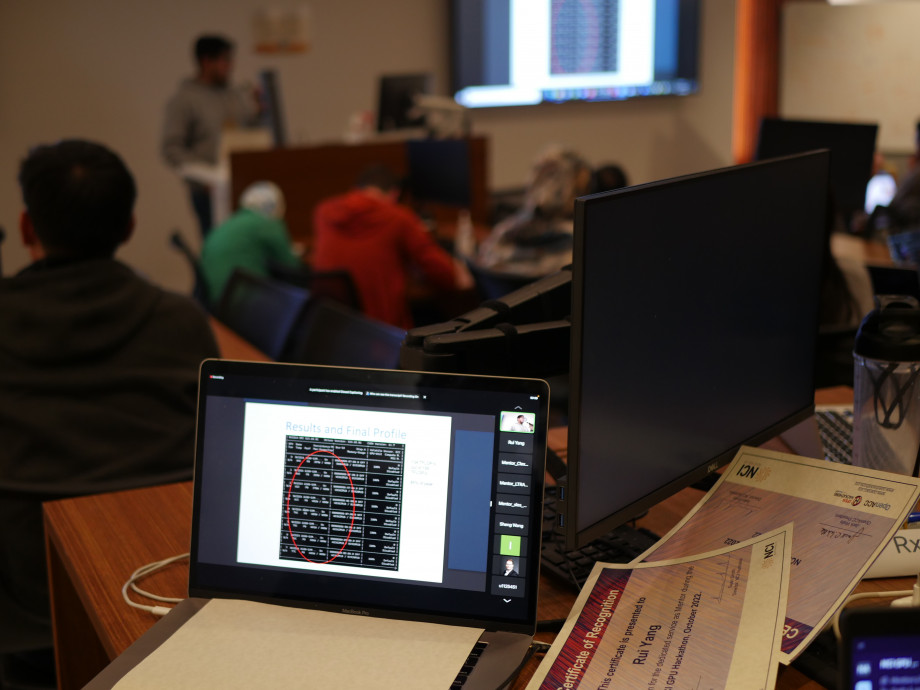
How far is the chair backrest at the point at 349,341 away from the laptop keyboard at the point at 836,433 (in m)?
0.71

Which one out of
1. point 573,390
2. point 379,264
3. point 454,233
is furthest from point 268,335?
point 454,233

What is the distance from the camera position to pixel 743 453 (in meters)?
1.11

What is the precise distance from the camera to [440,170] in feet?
15.5

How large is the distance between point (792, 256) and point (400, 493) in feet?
2.06

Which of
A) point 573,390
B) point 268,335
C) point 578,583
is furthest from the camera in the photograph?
point 268,335

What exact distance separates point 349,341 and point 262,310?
25.2 inches

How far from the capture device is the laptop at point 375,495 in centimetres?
93

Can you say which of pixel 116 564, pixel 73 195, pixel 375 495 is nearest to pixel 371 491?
pixel 375 495

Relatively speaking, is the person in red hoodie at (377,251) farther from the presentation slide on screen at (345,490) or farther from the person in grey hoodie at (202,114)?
the presentation slide on screen at (345,490)

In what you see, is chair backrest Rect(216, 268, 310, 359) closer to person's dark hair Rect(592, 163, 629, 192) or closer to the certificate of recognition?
the certificate of recognition

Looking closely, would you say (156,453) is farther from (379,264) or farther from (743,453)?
(379,264)

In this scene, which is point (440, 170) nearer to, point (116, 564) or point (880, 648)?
point (116, 564)

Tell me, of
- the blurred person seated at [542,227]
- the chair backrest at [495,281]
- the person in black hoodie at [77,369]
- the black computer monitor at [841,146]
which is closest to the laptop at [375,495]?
the person in black hoodie at [77,369]

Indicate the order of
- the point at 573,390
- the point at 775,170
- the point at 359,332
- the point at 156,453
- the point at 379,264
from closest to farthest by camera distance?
the point at 573,390 → the point at 775,170 → the point at 156,453 → the point at 359,332 → the point at 379,264
